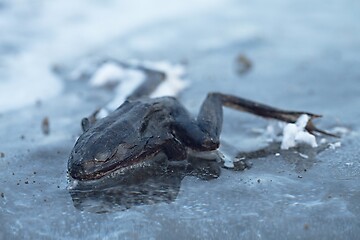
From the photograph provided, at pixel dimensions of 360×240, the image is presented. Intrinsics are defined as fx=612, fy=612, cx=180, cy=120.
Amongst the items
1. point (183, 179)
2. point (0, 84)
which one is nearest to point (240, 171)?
point (183, 179)

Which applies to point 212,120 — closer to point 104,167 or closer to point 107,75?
point 104,167

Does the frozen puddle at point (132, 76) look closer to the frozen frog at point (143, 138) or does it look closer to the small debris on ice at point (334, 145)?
the frozen frog at point (143, 138)

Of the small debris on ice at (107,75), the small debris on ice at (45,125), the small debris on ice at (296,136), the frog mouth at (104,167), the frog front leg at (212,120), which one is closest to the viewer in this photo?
the frog mouth at (104,167)

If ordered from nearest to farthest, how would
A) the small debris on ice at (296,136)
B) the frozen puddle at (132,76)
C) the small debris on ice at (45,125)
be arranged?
the small debris on ice at (296,136) → the small debris on ice at (45,125) → the frozen puddle at (132,76)

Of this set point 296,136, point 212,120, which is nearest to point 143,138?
point 212,120

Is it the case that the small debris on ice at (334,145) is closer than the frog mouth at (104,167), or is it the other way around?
the frog mouth at (104,167)

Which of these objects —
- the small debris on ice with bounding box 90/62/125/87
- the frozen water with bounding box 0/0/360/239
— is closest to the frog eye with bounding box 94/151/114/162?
the frozen water with bounding box 0/0/360/239

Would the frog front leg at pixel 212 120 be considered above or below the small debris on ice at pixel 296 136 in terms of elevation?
above

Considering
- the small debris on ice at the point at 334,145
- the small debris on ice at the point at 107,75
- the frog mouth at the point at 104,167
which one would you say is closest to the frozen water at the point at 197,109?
the small debris on ice at the point at 334,145

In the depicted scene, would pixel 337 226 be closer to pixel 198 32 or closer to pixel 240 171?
pixel 240 171
